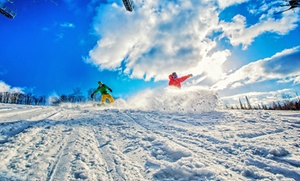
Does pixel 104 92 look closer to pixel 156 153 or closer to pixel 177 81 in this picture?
pixel 177 81

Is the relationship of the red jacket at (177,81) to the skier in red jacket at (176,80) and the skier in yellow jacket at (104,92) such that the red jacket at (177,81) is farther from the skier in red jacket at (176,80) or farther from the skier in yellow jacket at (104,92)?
the skier in yellow jacket at (104,92)

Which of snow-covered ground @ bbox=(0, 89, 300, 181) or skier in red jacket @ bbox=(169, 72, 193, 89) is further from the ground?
skier in red jacket @ bbox=(169, 72, 193, 89)

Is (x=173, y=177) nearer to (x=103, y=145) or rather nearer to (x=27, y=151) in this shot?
(x=103, y=145)

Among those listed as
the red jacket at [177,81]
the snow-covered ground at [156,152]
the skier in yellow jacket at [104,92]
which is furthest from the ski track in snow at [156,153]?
the skier in yellow jacket at [104,92]

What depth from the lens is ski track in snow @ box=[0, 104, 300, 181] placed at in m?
2.49

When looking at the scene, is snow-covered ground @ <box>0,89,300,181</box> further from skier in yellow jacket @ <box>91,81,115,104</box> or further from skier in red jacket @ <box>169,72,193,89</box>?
skier in yellow jacket @ <box>91,81,115,104</box>

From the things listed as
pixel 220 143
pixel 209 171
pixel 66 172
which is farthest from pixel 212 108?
pixel 66 172

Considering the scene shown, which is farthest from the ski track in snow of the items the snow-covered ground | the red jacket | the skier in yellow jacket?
the skier in yellow jacket

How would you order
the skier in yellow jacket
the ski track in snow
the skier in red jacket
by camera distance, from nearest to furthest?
the ski track in snow, the skier in red jacket, the skier in yellow jacket

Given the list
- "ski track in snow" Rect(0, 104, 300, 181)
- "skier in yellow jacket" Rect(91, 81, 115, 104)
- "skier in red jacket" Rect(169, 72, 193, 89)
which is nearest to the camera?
"ski track in snow" Rect(0, 104, 300, 181)

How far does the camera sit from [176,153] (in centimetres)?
320

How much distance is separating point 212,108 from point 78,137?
5.32 m

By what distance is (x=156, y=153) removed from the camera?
3.28 m

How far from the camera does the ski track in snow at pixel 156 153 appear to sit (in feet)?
8.16
